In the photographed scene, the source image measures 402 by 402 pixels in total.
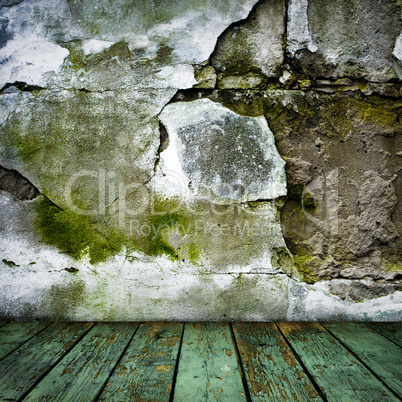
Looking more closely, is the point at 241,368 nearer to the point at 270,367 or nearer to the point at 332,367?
the point at 270,367

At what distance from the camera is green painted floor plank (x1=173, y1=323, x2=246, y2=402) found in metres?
0.89

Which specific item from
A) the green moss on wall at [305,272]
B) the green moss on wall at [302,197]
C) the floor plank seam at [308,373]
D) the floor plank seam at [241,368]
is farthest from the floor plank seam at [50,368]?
the green moss on wall at [302,197]

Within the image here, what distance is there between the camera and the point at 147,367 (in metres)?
1.02

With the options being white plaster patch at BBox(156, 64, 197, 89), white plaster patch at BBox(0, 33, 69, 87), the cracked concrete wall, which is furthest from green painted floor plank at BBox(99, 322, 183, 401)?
white plaster patch at BBox(0, 33, 69, 87)

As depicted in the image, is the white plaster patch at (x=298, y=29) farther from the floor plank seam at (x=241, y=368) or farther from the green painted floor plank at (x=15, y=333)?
the green painted floor plank at (x=15, y=333)

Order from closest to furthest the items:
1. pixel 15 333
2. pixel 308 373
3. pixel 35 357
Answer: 1. pixel 308 373
2. pixel 35 357
3. pixel 15 333

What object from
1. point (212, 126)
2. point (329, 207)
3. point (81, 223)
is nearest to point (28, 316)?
point (81, 223)

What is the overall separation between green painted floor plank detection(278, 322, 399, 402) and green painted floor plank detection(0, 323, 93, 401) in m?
0.97

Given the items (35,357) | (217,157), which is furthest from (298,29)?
(35,357)

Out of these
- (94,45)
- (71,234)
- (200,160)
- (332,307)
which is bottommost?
(332,307)

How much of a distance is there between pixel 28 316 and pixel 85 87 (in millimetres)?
1198

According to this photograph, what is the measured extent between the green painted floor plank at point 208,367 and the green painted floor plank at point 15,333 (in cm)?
72

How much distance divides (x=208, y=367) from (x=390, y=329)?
0.93 metres

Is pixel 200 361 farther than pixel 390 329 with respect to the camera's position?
No
